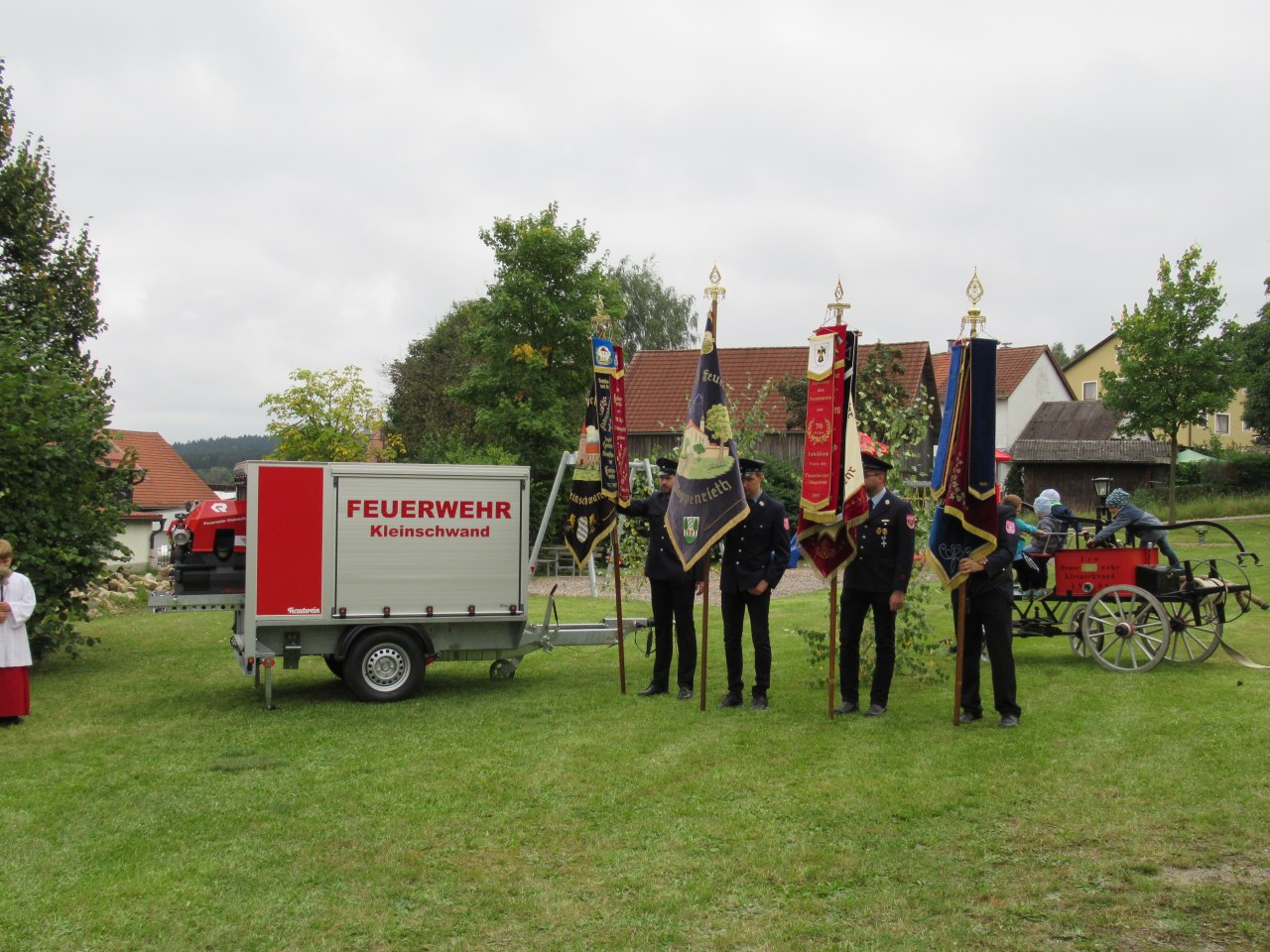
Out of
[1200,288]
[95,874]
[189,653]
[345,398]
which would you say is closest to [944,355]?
[1200,288]

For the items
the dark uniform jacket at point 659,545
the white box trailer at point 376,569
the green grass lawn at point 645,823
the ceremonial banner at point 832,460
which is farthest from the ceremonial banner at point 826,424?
the white box trailer at point 376,569

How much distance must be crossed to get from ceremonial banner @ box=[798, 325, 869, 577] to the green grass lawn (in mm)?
1521

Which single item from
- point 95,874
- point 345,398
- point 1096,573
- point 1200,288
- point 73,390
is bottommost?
point 95,874

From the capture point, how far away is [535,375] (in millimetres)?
32906

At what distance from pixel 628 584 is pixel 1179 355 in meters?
20.3

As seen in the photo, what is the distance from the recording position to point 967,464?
8.53 m

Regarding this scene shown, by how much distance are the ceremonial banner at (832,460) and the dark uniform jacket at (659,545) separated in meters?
1.61

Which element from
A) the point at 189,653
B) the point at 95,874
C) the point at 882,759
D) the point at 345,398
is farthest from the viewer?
the point at 345,398

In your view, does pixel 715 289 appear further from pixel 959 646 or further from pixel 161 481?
pixel 161 481

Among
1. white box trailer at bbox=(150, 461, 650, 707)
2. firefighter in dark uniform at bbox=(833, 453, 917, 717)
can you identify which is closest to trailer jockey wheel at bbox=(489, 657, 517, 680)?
white box trailer at bbox=(150, 461, 650, 707)

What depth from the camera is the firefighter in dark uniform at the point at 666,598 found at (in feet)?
33.8

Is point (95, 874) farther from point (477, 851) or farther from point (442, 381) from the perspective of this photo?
point (442, 381)

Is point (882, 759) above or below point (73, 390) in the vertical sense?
Result: below

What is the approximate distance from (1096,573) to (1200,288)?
981 inches
